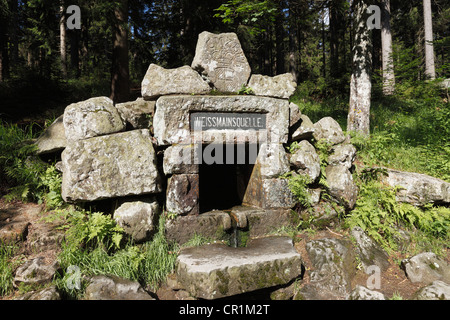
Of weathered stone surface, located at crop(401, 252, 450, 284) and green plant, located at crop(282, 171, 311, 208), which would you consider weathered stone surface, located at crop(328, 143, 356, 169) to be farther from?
weathered stone surface, located at crop(401, 252, 450, 284)

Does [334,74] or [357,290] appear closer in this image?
[357,290]

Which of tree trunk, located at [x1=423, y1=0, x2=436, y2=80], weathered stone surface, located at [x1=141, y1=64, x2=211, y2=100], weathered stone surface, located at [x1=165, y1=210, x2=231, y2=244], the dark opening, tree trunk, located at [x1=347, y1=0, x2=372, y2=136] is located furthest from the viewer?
tree trunk, located at [x1=423, y1=0, x2=436, y2=80]

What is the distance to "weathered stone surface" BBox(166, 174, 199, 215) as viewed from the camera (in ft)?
13.0

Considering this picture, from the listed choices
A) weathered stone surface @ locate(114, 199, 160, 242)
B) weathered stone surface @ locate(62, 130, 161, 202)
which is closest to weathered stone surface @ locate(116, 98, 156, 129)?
weathered stone surface @ locate(62, 130, 161, 202)

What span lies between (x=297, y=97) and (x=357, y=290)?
10837 mm

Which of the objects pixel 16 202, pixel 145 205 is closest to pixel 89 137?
pixel 145 205

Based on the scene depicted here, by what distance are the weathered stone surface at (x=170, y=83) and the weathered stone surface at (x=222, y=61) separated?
24 cm

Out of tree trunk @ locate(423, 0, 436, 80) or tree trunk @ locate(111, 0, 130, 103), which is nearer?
tree trunk @ locate(111, 0, 130, 103)

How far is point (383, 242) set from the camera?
417 centimetres

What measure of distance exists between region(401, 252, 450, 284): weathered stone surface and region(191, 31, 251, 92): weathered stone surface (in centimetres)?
357

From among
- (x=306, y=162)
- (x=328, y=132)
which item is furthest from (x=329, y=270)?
(x=328, y=132)

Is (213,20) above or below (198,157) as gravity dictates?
above

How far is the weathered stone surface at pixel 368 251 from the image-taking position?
3830mm

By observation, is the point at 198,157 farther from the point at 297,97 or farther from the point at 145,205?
the point at 297,97
